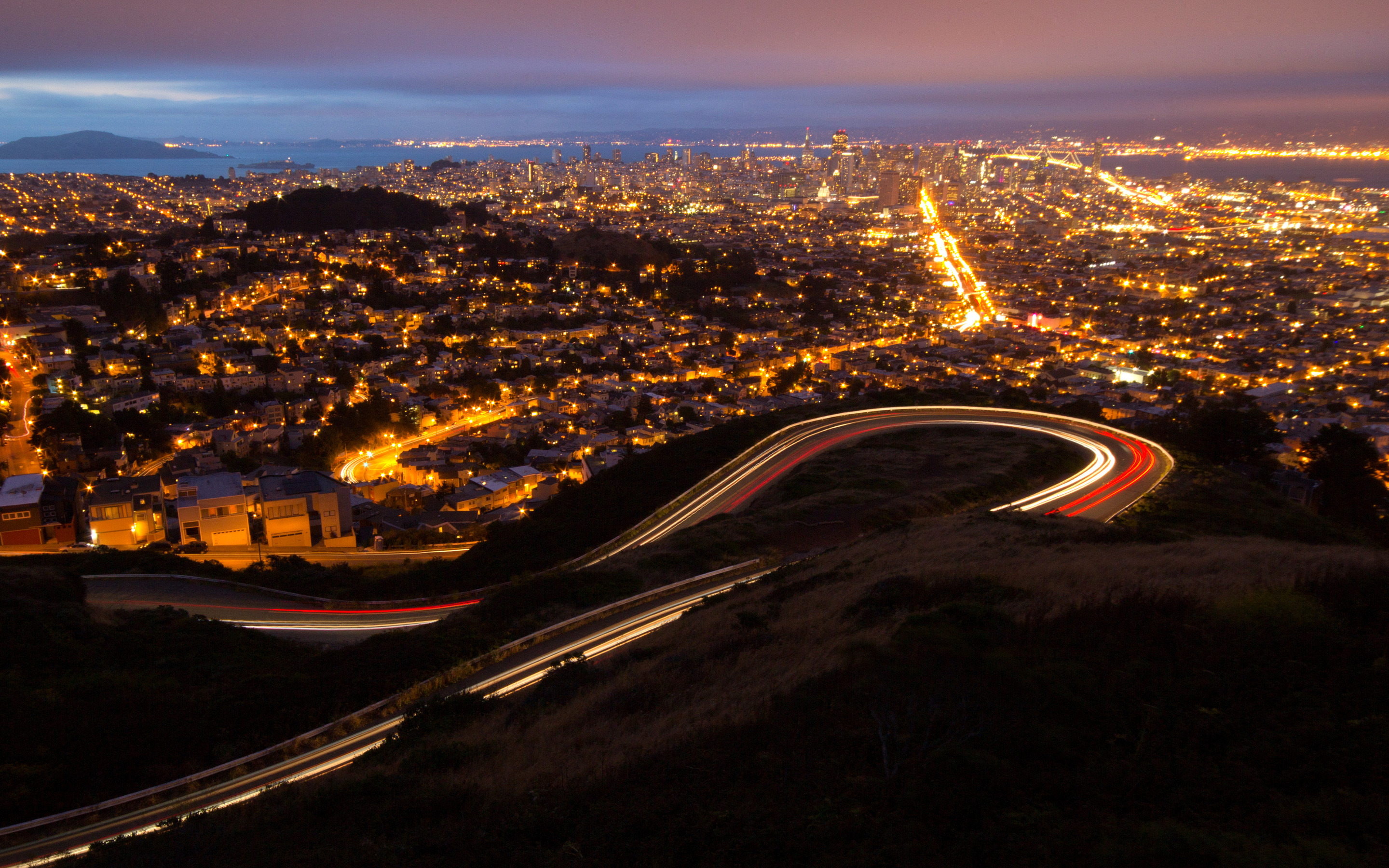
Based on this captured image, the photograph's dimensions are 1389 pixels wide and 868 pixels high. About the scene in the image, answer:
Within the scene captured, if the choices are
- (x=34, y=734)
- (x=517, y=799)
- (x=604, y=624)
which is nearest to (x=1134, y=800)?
(x=517, y=799)

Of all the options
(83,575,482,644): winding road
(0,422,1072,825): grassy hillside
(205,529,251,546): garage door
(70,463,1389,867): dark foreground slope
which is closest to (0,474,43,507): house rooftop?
(205,529,251,546): garage door

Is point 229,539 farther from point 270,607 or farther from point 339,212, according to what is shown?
point 339,212

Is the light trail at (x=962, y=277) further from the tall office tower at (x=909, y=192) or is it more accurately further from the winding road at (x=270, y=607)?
the winding road at (x=270, y=607)

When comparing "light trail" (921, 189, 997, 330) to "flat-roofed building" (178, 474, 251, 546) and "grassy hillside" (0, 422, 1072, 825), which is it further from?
"grassy hillside" (0, 422, 1072, 825)

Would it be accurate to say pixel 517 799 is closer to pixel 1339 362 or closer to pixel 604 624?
pixel 604 624

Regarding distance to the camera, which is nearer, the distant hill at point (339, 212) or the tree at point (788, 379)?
the tree at point (788, 379)

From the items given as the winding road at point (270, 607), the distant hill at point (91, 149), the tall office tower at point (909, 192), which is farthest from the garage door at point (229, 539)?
the distant hill at point (91, 149)
